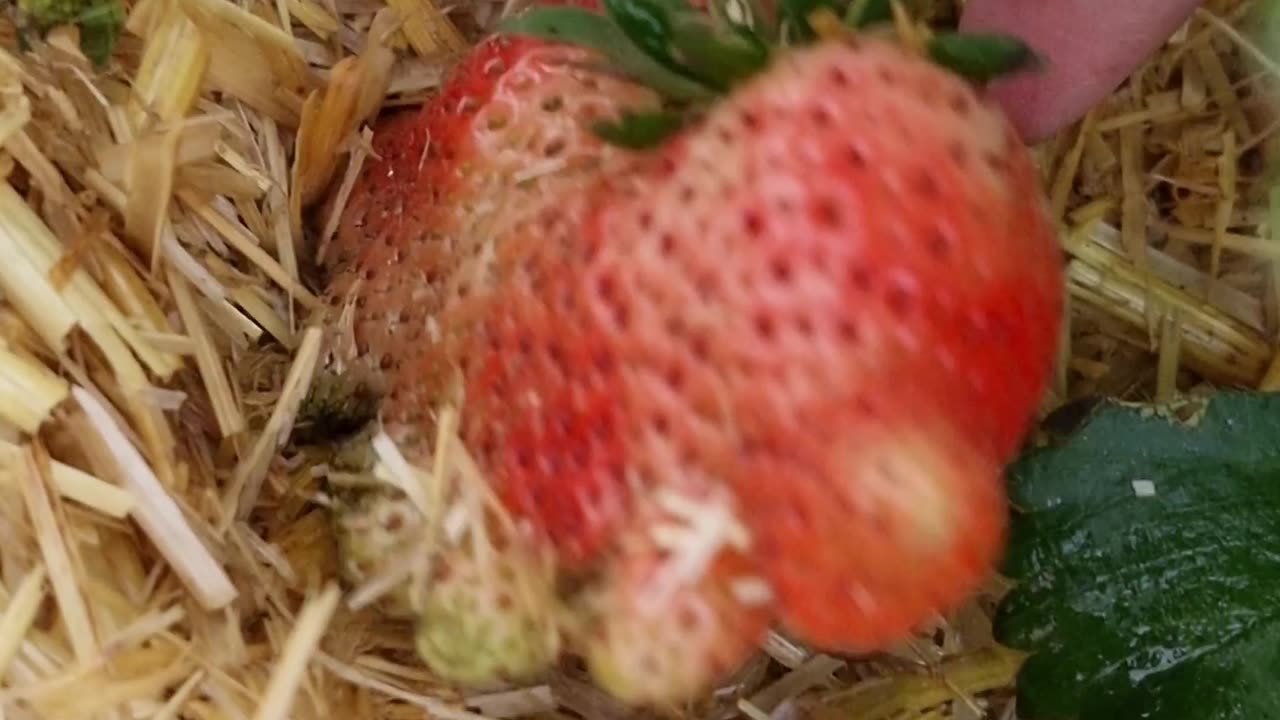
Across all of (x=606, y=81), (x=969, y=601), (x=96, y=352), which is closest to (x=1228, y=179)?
(x=969, y=601)

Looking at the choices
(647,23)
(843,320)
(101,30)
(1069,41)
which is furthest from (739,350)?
(101,30)

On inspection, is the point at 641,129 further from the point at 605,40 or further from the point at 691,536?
the point at 691,536

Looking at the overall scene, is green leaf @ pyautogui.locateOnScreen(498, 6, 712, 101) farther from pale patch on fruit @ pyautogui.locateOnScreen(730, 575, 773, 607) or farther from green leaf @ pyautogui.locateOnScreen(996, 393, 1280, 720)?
green leaf @ pyautogui.locateOnScreen(996, 393, 1280, 720)

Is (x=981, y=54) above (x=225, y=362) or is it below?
above

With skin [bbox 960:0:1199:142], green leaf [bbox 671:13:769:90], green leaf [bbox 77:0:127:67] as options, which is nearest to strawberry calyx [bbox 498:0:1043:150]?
green leaf [bbox 671:13:769:90]

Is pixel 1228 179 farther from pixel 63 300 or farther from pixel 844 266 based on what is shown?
pixel 63 300
